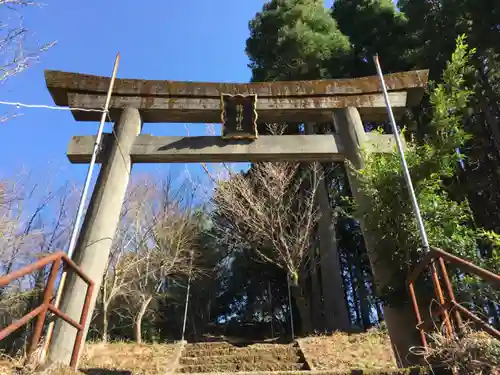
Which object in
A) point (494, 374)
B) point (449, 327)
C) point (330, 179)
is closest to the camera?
point (494, 374)

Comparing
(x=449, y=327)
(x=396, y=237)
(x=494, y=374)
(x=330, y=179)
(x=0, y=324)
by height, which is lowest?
(x=494, y=374)

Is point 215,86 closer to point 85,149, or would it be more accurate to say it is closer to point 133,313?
point 85,149

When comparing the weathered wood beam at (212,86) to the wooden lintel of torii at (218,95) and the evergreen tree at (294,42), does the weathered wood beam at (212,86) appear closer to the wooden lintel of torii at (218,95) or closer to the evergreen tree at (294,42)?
the wooden lintel of torii at (218,95)

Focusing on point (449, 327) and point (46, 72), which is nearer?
point (449, 327)

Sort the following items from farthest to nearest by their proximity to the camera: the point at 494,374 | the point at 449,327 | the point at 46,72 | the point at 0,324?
the point at 0,324
the point at 46,72
the point at 449,327
the point at 494,374

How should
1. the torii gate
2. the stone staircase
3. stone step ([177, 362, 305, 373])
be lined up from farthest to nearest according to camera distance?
the stone staircase → stone step ([177, 362, 305, 373]) → the torii gate

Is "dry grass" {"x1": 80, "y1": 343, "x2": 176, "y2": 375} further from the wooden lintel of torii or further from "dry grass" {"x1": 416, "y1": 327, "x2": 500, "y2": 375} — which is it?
"dry grass" {"x1": 416, "y1": 327, "x2": 500, "y2": 375}

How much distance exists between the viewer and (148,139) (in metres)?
5.85

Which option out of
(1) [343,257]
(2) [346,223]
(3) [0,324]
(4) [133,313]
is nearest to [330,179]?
(2) [346,223]

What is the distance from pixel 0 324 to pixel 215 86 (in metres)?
12.1

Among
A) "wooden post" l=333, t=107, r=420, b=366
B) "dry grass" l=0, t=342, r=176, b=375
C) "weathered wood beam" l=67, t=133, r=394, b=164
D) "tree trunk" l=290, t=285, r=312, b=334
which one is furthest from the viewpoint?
"tree trunk" l=290, t=285, r=312, b=334

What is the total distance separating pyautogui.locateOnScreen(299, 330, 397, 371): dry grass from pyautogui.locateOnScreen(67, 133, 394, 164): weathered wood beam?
165 inches

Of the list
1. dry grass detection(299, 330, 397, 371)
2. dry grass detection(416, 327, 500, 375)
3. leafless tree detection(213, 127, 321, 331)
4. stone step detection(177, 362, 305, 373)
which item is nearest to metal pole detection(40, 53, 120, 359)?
dry grass detection(416, 327, 500, 375)

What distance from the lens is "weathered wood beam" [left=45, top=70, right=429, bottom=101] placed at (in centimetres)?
597
